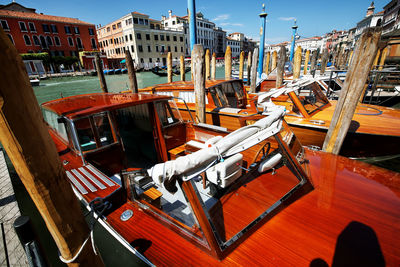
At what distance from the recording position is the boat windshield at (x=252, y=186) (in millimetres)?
1879

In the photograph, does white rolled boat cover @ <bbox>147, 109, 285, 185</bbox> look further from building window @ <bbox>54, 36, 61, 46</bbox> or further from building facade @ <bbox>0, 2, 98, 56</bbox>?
building window @ <bbox>54, 36, 61, 46</bbox>

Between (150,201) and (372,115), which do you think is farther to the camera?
(372,115)

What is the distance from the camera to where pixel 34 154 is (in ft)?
3.99

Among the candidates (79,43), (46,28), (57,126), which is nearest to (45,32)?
(46,28)

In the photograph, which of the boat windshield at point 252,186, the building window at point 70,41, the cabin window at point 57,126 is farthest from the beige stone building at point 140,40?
the boat windshield at point 252,186

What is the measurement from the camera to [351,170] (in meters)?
2.74

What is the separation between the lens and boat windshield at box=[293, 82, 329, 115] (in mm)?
5793

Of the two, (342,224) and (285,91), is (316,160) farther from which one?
(285,91)

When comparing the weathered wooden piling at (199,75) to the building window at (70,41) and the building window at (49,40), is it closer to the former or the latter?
the building window at (49,40)

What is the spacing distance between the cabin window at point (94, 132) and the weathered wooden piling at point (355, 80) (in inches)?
198

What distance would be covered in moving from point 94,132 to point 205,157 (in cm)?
274

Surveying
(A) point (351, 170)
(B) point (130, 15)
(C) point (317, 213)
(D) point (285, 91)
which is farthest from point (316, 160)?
(B) point (130, 15)

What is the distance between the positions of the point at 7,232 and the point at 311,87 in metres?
8.11

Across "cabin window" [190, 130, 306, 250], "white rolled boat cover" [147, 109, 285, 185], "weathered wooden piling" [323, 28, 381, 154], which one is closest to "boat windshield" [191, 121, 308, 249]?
"cabin window" [190, 130, 306, 250]
